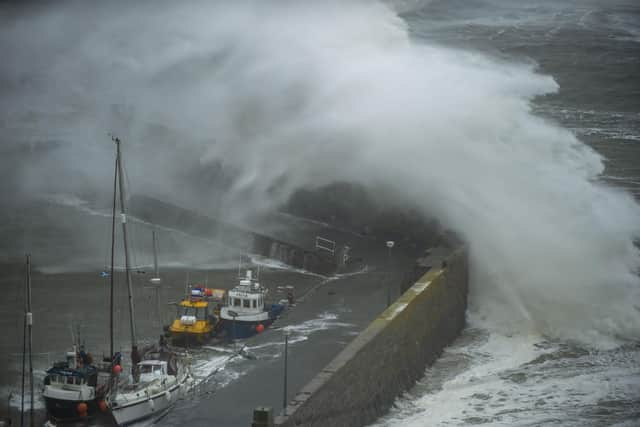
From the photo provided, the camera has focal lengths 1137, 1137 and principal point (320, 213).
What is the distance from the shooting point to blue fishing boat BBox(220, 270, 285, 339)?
2520cm

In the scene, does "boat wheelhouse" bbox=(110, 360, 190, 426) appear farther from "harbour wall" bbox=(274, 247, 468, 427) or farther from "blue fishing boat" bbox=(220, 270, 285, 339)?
"blue fishing boat" bbox=(220, 270, 285, 339)

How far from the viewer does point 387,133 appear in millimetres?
35594

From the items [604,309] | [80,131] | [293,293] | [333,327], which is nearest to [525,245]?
[604,309]

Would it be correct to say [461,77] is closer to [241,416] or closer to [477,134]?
[477,134]

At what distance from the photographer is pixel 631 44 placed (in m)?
55.4

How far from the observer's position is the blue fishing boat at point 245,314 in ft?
82.7

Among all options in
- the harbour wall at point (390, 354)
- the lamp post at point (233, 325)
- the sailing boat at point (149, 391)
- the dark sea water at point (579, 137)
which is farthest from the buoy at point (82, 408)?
the dark sea water at point (579, 137)

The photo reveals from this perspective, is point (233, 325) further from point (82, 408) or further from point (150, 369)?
point (82, 408)

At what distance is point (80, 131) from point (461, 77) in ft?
51.2

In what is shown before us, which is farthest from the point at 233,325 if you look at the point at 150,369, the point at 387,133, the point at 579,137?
the point at 579,137

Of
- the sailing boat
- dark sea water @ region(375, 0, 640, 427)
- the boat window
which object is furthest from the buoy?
dark sea water @ region(375, 0, 640, 427)

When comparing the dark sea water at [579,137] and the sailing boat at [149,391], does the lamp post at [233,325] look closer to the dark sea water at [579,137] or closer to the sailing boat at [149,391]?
the sailing boat at [149,391]

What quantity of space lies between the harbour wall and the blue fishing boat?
3171mm

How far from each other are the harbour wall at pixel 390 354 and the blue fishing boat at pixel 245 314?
3171mm
